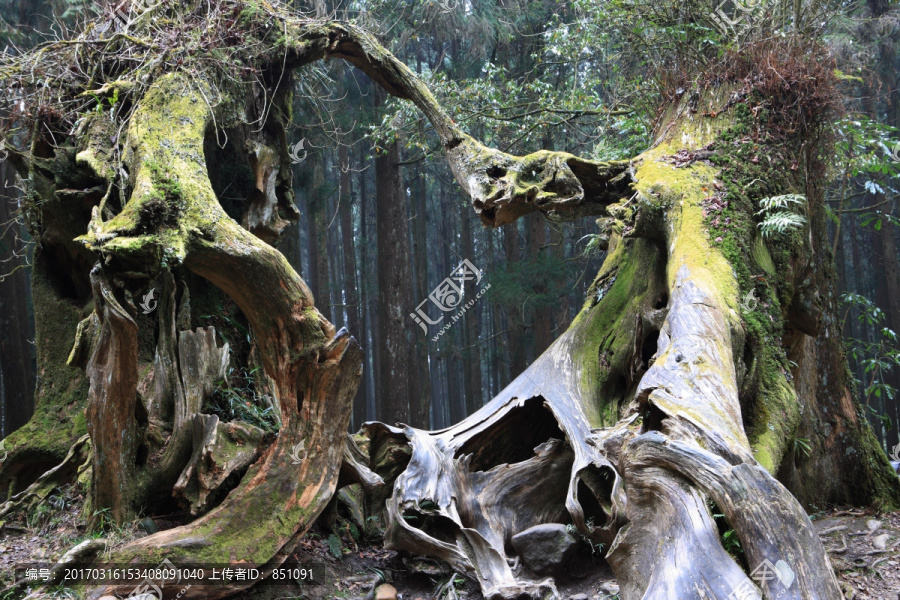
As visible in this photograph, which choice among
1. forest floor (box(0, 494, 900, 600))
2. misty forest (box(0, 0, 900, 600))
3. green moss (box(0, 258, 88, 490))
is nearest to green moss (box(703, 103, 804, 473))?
misty forest (box(0, 0, 900, 600))

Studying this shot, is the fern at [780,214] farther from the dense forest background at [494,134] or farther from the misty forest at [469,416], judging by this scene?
the dense forest background at [494,134]

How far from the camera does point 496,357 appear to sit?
65.3ft

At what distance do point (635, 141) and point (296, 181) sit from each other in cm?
702

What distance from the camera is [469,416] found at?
6.42m

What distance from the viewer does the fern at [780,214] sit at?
522cm

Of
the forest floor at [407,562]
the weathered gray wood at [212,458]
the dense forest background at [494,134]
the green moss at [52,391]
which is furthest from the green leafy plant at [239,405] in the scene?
Answer: the green moss at [52,391]

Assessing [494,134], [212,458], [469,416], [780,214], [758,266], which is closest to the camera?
[212,458]

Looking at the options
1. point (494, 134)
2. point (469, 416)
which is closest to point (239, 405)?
point (469, 416)

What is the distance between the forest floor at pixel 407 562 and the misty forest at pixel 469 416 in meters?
0.03

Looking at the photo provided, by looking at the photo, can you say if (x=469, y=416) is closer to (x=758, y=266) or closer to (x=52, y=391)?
(x=758, y=266)

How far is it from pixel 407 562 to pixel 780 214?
418 cm

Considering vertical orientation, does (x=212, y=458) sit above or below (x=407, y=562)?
above

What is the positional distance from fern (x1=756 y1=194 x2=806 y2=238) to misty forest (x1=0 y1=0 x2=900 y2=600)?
0.05m

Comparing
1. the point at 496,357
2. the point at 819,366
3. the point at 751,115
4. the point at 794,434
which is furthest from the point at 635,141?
the point at 496,357
